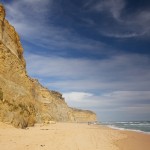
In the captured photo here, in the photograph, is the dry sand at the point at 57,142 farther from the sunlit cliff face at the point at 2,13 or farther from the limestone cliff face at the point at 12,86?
the sunlit cliff face at the point at 2,13

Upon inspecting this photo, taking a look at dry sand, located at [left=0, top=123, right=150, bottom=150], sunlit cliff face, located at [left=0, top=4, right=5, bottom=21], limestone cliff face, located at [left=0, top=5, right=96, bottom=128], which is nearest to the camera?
dry sand, located at [left=0, top=123, right=150, bottom=150]

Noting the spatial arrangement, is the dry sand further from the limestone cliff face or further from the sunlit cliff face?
the sunlit cliff face

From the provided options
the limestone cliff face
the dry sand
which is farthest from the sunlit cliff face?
the dry sand

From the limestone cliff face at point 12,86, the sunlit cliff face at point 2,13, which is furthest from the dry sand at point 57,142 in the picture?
the sunlit cliff face at point 2,13

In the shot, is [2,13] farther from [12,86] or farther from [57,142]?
[57,142]

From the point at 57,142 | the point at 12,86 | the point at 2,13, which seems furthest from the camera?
the point at 2,13

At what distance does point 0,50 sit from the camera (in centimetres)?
2472

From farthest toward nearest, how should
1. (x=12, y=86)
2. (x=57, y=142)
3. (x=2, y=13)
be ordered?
(x=2, y=13), (x=12, y=86), (x=57, y=142)

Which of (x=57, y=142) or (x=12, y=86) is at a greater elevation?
(x=12, y=86)

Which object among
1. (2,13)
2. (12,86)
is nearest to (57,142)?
(12,86)

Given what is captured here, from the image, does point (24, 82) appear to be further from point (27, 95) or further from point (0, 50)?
point (0, 50)

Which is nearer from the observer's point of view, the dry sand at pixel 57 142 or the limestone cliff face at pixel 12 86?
the dry sand at pixel 57 142


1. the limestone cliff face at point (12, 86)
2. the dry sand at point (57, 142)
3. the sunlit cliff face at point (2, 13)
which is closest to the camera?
the dry sand at point (57, 142)

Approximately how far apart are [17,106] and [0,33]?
940 centimetres
